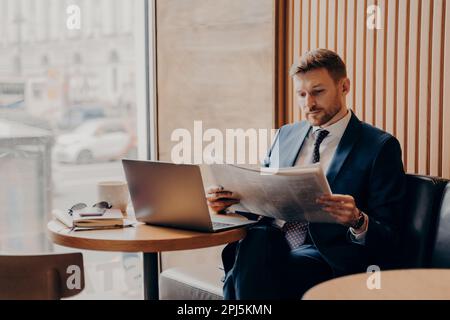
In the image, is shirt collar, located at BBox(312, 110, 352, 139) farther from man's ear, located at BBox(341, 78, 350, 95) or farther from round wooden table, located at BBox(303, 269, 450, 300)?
round wooden table, located at BBox(303, 269, 450, 300)

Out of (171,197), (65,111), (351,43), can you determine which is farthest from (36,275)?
(65,111)

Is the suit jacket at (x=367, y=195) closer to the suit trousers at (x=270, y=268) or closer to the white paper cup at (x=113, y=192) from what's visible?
the suit trousers at (x=270, y=268)

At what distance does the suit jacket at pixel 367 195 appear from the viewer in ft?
7.46

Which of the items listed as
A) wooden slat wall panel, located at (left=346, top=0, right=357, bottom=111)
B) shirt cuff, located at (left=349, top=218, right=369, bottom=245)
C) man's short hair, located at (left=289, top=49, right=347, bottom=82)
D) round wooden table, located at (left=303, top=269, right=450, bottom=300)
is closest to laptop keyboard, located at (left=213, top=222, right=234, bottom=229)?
shirt cuff, located at (left=349, top=218, right=369, bottom=245)

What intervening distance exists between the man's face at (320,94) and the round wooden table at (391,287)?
1.03 meters

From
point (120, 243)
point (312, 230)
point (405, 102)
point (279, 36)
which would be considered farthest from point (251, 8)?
point (120, 243)

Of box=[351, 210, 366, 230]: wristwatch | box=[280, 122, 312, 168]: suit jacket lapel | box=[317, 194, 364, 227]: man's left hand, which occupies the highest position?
box=[280, 122, 312, 168]: suit jacket lapel

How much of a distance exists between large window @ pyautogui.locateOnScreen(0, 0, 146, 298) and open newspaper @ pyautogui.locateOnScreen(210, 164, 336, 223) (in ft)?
6.02

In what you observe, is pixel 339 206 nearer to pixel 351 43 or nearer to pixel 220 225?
pixel 220 225

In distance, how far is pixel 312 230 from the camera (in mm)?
2316

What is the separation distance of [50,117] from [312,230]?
2.11 m

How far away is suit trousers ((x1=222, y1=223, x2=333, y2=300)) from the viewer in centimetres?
224

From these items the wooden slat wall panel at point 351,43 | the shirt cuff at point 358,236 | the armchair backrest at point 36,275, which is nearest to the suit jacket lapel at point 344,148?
the shirt cuff at point 358,236

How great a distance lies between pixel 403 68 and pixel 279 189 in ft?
3.50
